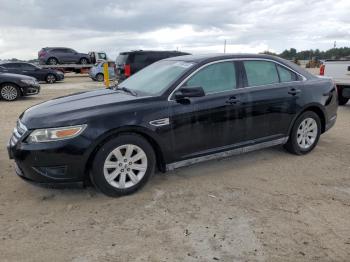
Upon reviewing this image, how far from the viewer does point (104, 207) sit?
12.6 feet

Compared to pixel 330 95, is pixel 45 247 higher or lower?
lower

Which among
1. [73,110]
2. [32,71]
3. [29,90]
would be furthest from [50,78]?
[73,110]

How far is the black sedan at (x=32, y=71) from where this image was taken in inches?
774

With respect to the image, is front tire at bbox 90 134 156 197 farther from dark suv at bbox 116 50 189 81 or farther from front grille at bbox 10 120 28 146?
dark suv at bbox 116 50 189 81

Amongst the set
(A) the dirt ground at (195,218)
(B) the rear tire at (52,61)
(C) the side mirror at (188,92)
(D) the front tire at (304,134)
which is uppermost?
(B) the rear tire at (52,61)

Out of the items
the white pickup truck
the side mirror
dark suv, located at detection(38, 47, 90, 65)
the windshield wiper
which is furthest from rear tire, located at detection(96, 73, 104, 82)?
the side mirror

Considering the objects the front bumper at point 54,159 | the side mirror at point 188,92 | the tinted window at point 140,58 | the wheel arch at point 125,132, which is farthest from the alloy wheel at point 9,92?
Result: the side mirror at point 188,92

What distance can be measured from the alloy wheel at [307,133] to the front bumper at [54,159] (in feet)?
11.0

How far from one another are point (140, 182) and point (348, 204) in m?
2.33

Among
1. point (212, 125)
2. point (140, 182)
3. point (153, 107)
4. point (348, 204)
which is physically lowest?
point (348, 204)

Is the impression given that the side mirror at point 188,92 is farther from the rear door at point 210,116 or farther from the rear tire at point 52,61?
the rear tire at point 52,61

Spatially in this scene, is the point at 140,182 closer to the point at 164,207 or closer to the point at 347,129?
the point at 164,207

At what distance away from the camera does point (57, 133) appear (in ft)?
12.2

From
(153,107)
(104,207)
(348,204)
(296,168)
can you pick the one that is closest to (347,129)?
(296,168)
